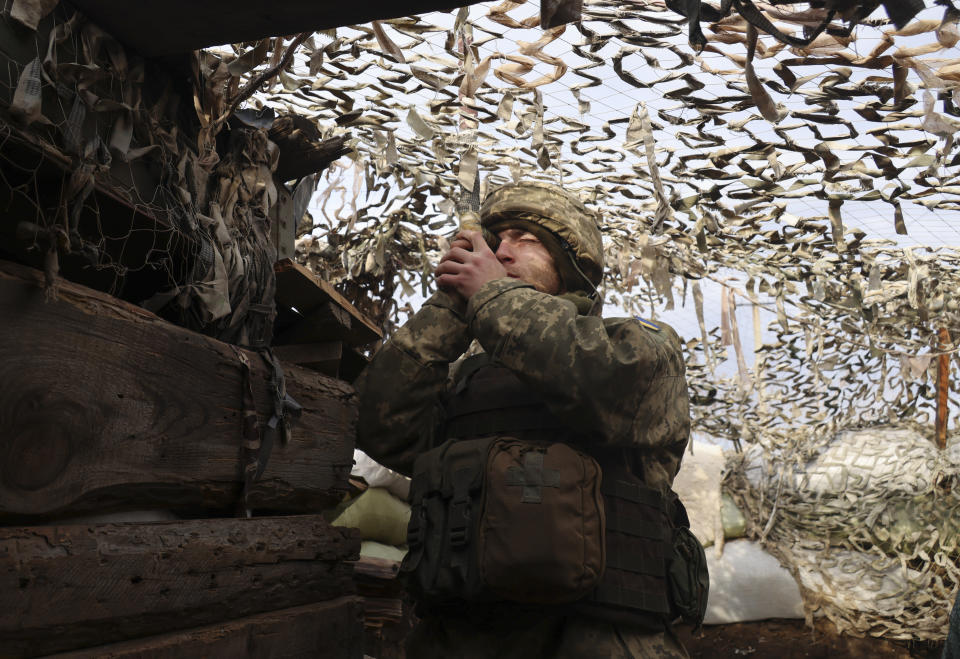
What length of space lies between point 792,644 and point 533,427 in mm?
3969

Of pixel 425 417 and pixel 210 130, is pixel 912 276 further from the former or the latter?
pixel 210 130

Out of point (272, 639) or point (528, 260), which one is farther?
point (528, 260)

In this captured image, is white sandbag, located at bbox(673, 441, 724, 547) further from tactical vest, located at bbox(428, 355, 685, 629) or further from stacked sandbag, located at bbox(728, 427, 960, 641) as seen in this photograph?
tactical vest, located at bbox(428, 355, 685, 629)

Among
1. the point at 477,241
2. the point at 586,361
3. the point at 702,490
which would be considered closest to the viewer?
the point at 586,361

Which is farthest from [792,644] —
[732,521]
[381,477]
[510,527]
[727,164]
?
[510,527]

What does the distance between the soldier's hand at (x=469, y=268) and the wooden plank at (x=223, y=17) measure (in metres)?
0.80

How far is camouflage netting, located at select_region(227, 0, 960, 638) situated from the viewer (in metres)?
2.45

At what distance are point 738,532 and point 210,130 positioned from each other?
15.6ft

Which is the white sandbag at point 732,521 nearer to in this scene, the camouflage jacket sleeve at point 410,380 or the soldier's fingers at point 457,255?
the camouflage jacket sleeve at point 410,380

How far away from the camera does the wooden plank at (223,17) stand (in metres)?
1.43

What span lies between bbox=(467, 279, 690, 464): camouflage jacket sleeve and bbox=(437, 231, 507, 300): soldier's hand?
0.08 meters

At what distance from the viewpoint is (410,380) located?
2.24 m

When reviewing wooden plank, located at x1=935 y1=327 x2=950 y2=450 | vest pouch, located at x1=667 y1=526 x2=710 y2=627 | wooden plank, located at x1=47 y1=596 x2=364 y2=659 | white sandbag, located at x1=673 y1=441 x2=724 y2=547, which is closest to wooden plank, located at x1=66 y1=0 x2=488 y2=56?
wooden plank, located at x1=47 y1=596 x2=364 y2=659

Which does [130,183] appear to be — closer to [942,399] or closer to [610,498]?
[610,498]
